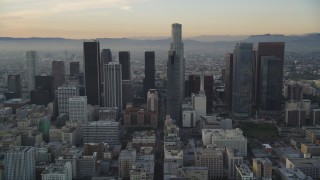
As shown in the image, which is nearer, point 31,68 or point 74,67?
point 31,68

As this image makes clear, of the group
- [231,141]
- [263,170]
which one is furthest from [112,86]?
[263,170]

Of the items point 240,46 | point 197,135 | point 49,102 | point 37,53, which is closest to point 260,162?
point 197,135

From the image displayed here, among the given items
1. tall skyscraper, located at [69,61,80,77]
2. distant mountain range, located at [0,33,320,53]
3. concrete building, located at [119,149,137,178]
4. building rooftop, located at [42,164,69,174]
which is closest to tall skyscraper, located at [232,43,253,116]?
distant mountain range, located at [0,33,320,53]

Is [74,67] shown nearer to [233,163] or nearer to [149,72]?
[149,72]

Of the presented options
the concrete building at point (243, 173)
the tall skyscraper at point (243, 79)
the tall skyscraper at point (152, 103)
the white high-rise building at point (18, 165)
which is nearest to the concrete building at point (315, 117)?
the tall skyscraper at point (243, 79)

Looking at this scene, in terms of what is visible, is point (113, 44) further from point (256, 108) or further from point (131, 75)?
point (256, 108)

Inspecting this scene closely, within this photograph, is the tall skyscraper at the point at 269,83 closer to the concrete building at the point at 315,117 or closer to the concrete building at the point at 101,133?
the concrete building at the point at 315,117
